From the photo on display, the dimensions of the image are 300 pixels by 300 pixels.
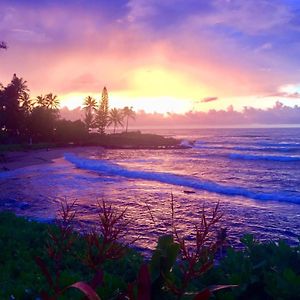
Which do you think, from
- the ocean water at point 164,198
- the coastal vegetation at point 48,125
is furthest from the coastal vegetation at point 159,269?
the coastal vegetation at point 48,125

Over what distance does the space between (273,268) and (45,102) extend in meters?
69.1

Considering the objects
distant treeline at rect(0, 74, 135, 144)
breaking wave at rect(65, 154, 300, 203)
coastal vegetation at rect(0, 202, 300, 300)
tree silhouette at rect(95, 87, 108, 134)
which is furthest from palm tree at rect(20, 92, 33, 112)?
coastal vegetation at rect(0, 202, 300, 300)

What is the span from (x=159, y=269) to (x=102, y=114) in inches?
2987

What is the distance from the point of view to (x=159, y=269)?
271 cm

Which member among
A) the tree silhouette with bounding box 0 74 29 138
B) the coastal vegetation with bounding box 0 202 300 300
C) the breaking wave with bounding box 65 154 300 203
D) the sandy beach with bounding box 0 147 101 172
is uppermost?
the tree silhouette with bounding box 0 74 29 138

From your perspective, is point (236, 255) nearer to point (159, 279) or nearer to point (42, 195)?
point (159, 279)

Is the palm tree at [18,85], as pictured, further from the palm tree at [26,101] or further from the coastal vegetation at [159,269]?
the coastal vegetation at [159,269]

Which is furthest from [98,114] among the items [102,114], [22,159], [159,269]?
[159,269]

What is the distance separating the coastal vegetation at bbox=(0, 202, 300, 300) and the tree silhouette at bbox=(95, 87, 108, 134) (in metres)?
70.8

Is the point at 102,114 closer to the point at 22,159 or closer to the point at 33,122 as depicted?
the point at 33,122

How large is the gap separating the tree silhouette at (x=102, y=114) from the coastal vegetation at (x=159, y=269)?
232 ft

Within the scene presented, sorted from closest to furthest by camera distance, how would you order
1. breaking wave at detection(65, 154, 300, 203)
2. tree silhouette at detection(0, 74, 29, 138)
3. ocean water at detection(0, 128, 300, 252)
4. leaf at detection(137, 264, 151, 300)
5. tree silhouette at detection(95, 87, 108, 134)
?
leaf at detection(137, 264, 151, 300)
ocean water at detection(0, 128, 300, 252)
breaking wave at detection(65, 154, 300, 203)
tree silhouette at detection(0, 74, 29, 138)
tree silhouette at detection(95, 87, 108, 134)

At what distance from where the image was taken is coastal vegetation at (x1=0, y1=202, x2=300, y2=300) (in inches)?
79.5

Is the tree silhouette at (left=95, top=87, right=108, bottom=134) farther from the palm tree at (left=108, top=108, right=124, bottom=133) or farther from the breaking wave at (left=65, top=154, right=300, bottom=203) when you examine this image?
the breaking wave at (left=65, top=154, right=300, bottom=203)
